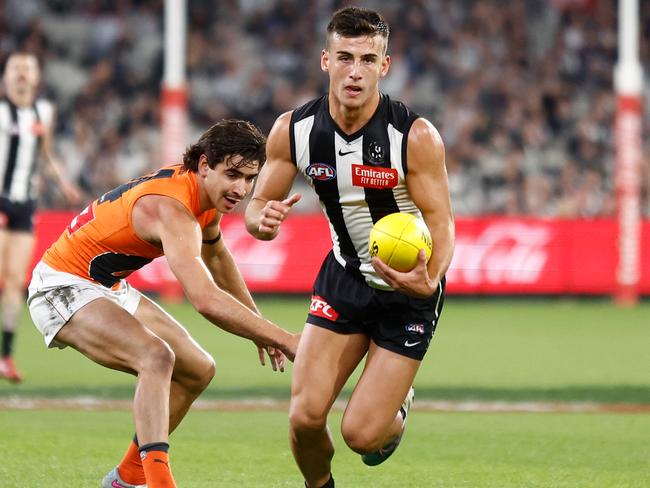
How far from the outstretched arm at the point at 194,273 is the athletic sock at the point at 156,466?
66 centimetres

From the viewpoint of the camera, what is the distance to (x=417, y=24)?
888 inches

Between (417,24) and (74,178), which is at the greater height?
(417,24)

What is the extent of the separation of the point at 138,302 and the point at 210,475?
43.1 inches

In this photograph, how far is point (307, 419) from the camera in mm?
6199

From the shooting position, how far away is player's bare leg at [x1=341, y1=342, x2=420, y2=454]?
20.7ft

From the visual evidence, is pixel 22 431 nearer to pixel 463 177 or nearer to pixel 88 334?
pixel 88 334

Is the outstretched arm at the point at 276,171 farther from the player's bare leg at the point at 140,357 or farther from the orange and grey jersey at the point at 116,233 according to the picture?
the player's bare leg at the point at 140,357

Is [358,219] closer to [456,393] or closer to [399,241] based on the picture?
[399,241]

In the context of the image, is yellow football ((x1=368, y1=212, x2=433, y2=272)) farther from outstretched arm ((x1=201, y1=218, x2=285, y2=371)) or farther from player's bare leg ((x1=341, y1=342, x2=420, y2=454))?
outstretched arm ((x1=201, y1=218, x2=285, y2=371))

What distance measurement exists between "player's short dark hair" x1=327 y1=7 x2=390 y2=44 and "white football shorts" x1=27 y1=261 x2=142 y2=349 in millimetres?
1830

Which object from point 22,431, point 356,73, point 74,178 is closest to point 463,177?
point 74,178

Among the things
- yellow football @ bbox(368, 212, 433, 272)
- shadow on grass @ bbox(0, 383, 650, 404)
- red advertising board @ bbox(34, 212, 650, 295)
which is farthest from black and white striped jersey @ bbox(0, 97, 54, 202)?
red advertising board @ bbox(34, 212, 650, 295)

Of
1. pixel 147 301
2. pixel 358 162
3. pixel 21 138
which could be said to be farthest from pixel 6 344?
pixel 358 162

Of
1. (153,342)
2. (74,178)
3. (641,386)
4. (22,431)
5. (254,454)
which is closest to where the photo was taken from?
(153,342)
